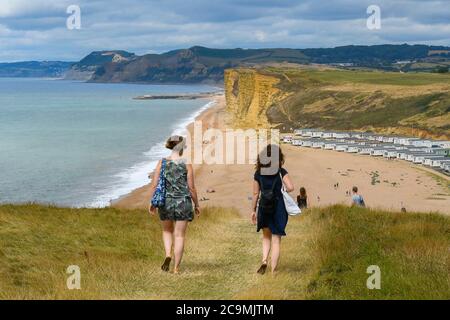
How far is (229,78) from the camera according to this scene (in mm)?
115938

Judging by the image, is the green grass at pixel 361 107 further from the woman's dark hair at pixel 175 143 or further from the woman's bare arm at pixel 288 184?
the woman's dark hair at pixel 175 143

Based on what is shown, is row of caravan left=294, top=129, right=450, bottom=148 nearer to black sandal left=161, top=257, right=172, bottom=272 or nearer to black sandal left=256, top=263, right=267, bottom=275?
black sandal left=256, top=263, right=267, bottom=275

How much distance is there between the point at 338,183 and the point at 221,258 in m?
36.3

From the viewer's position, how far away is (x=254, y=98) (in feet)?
317

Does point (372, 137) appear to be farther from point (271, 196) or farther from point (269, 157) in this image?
point (269, 157)

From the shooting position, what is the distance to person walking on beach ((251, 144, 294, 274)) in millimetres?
7816

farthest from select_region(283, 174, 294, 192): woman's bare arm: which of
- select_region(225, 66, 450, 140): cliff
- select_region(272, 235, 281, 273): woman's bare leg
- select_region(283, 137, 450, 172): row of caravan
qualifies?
select_region(225, 66, 450, 140): cliff

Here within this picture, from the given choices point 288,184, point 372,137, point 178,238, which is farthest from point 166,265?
point 372,137

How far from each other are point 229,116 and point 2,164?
5444cm

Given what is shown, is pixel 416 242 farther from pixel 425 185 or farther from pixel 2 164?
pixel 2 164

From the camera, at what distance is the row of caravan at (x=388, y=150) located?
54.7 metres

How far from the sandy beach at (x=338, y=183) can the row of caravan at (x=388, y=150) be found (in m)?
1.47

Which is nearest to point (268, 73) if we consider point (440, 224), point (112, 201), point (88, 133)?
point (88, 133)

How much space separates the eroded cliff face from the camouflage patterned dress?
81.6 meters
